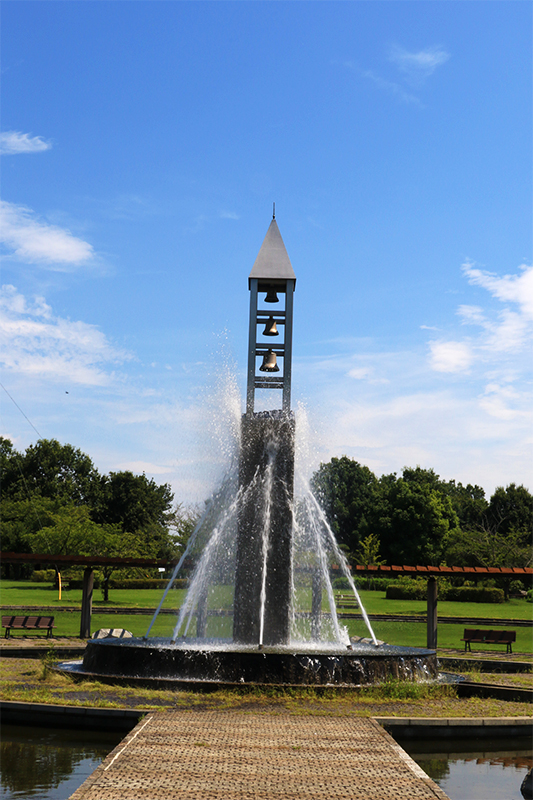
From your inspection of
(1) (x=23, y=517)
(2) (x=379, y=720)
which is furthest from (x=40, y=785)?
(1) (x=23, y=517)

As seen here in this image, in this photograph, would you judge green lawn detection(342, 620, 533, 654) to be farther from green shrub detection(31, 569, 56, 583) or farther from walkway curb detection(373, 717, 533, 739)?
green shrub detection(31, 569, 56, 583)

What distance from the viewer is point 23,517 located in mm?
58625

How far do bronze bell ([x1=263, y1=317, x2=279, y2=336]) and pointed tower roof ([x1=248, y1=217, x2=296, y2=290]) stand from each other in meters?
0.94

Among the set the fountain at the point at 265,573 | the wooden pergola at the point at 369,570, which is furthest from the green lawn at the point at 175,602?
the fountain at the point at 265,573

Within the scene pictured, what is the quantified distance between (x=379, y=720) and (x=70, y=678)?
567cm

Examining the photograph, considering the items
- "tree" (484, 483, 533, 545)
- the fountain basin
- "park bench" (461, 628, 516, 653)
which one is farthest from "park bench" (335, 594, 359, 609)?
the fountain basin

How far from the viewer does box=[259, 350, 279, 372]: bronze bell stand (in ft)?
51.8

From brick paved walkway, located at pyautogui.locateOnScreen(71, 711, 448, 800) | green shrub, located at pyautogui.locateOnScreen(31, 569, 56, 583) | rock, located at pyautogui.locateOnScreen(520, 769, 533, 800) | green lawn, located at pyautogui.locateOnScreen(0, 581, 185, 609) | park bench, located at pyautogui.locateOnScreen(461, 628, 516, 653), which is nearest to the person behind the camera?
brick paved walkway, located at pyautogui.locateOnScreen(71, 711, 448, 800)

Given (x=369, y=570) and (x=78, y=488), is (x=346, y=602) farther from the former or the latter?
(x=78, y=488)

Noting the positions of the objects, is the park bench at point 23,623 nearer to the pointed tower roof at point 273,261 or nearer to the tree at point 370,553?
the pointed tower roof at point 273,261

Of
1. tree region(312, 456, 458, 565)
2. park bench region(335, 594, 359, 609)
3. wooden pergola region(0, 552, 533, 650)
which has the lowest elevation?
park bench region(335, 594, 359, 609)

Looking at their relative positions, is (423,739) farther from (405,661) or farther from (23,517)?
(23,517)

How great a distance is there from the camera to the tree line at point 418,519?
158ft

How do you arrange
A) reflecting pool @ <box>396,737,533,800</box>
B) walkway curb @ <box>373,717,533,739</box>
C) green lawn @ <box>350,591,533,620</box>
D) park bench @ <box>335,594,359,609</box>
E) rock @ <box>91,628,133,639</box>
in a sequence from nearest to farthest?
reflecting pool @ <box>396,737,533,800</box> < walkway curb @ <box>373,717,533,739</box> < rock @ <box>91,628,133,639</box> < green lawn @ <box>350,591,533,620</box> < park bench @ <box>335,594,359,609</box>
